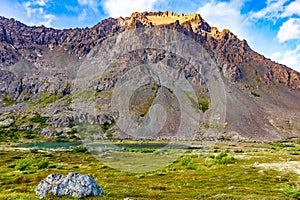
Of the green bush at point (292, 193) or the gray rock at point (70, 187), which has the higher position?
the gray rock at point (70, 187)

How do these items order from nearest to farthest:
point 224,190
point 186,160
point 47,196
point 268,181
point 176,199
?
point 47,196 < point 176,199 < point 224,190 < point 268,181 < point 186,160

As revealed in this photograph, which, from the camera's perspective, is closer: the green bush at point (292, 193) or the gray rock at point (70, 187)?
the gray rock at point (70, 187)

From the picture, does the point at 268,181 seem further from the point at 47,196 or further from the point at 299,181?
the point at 47,196

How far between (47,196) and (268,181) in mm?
25163

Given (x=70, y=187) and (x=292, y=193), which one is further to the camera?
(x=292, y=193)

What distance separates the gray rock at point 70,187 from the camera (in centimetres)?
2097

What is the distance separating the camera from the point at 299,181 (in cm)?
3131

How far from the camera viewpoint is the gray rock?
68.8 feet

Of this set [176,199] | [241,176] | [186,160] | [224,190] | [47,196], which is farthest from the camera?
[186,160]

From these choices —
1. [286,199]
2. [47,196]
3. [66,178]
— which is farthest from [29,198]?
[286,199]

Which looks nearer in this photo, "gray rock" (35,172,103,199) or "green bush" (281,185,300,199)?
"gray rock" (35,172,103,199)

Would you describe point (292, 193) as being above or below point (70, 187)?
below

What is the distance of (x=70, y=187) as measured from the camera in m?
21.2

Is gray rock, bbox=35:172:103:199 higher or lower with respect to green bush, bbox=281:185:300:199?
higher
